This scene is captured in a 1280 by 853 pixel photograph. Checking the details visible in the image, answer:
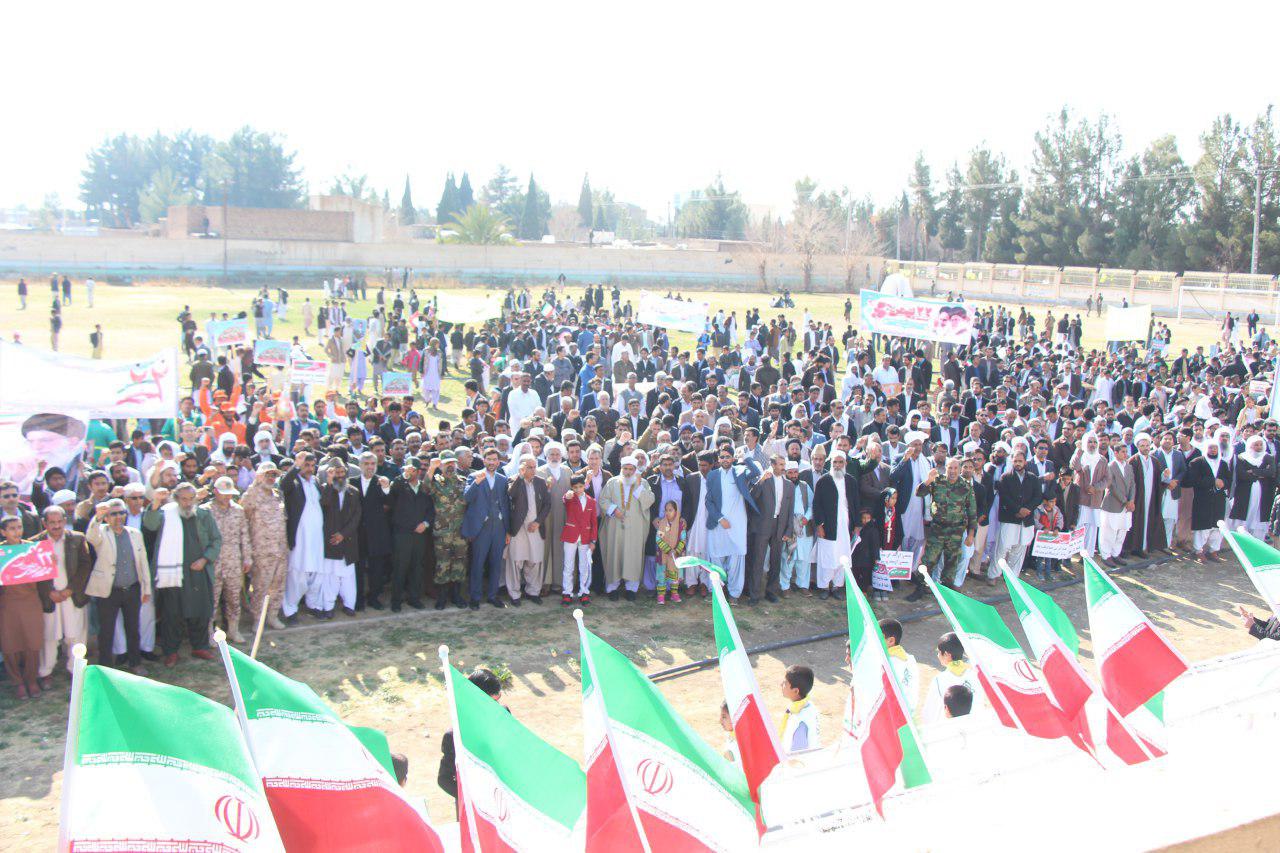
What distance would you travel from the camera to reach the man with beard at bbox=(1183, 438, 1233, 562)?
11664 millimetres

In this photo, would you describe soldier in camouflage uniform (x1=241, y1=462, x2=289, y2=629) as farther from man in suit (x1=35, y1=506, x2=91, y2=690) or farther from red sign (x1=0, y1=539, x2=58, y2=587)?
red sign (x1=0, y1=539, x2=58, y2=587)

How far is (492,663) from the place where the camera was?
26.0 ft

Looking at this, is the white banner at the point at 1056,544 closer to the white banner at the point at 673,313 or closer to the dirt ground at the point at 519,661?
the dirt ground at the point at 519,661

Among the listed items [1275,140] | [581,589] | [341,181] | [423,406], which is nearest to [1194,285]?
[1275,140]

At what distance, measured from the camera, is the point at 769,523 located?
9.46 metres

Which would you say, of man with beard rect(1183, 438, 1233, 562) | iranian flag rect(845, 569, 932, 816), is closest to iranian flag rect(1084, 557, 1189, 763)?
iranian flag rect(845, 569, 932, 816)

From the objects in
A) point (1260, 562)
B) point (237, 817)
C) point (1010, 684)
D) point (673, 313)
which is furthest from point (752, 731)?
point (673, 313)

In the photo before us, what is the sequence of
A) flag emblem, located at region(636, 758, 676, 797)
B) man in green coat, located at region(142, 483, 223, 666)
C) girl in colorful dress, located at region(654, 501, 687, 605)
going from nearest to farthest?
flag emblem, located at region(636, 758, 676, 797), man in green coat, located at region(142, 483, 223, 666), girl in colorful dress, located at region(654, 501, 687, 605)

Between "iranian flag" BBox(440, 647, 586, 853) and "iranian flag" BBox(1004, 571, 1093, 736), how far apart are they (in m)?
2.16

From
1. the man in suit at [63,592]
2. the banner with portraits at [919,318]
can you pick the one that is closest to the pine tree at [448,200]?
the banner with portraits at [919,318]

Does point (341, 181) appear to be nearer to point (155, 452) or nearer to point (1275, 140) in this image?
point (1275, 140)

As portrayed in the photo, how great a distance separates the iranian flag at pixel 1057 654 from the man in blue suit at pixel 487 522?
5.22m

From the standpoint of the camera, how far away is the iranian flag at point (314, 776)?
10.2ft

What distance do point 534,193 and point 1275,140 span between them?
50839 millimetres
